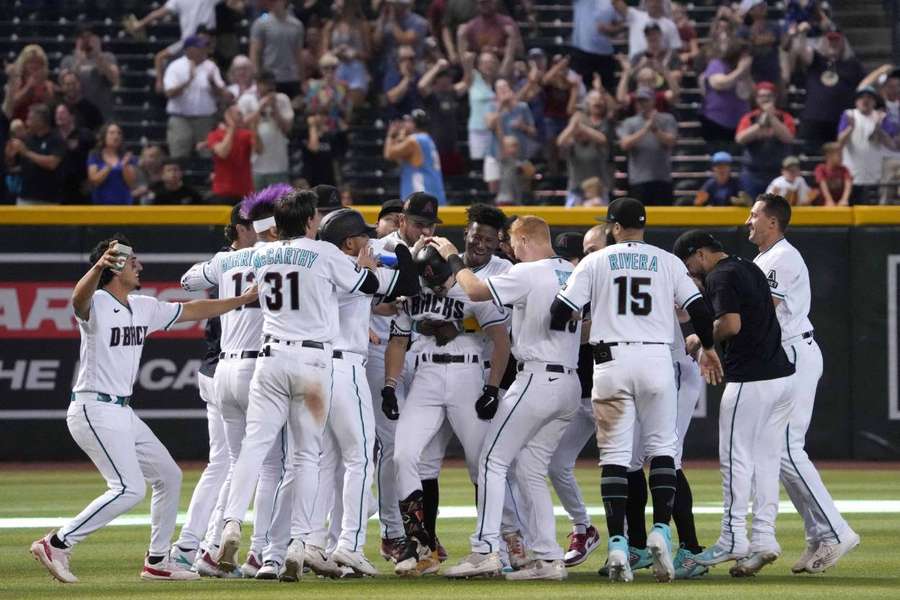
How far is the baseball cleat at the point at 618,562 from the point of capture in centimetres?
841

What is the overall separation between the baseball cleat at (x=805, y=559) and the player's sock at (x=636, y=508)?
0.87 m

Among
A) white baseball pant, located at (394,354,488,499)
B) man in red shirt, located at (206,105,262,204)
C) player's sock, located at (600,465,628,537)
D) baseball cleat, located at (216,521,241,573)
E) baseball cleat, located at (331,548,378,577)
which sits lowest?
baseball cleat, located at (331,548,378,577)

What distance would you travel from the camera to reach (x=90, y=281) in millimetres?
8477

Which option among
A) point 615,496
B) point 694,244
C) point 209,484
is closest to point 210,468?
point 209,484

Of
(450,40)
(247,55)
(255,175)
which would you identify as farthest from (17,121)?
(450,40)

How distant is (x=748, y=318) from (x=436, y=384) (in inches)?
71.9

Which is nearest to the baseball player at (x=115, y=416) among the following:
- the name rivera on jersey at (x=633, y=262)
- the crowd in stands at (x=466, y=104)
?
the name rivera on jersey at (x=633, y=262)

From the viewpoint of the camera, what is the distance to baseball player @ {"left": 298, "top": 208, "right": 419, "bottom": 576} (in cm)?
857

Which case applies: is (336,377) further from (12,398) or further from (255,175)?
(255,175)

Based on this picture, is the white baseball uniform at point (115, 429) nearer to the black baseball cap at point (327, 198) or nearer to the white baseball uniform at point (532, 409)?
the black baseball cap at point (327, 198)

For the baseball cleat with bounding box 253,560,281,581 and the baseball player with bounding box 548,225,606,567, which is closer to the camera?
the baseball cleat with bounding box 253,560,281,581

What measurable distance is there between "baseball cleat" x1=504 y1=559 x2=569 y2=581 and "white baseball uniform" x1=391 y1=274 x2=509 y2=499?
27.6 inches

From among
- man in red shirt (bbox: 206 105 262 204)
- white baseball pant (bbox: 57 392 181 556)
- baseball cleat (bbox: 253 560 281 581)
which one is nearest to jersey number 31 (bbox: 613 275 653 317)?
baseball cleat (bbox: 253 560 281 581)

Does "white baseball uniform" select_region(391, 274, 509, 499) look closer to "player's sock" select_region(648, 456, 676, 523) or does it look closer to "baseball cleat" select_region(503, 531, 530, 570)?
"baseball cleat" select_region(503, 531, 530, 570)
